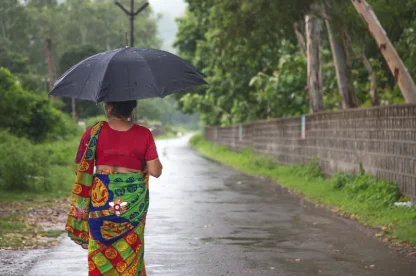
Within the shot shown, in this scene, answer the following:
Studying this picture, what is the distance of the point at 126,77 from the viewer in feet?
19.8

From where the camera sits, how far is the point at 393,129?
13805 millimetres

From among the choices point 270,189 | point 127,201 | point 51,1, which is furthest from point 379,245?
point 51,1

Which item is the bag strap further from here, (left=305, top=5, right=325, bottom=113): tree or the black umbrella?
(left=305, top=5, right=325, bottom=113): tree

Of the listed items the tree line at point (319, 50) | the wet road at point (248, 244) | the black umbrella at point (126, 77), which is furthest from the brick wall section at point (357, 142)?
the black umbrella at point (126, 77)

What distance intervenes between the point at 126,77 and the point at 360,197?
891 centimetres

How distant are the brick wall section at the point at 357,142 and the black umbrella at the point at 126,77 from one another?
7.24 meters

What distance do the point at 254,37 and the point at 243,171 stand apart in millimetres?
7549

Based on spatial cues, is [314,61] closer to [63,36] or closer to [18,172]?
[18,172]

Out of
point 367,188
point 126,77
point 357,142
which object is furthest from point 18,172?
point 126,77

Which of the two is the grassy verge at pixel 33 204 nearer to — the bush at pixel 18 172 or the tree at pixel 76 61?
the bush at pixel 18 172

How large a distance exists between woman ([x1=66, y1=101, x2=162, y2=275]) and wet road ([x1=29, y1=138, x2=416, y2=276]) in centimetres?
236

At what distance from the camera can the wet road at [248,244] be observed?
8.34 metres

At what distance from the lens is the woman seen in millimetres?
5715

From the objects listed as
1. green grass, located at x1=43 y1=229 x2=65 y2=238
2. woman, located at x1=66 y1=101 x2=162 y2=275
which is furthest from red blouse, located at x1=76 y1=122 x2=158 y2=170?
green grass, located at x1=43 y1=229 x2=65 y2=238
